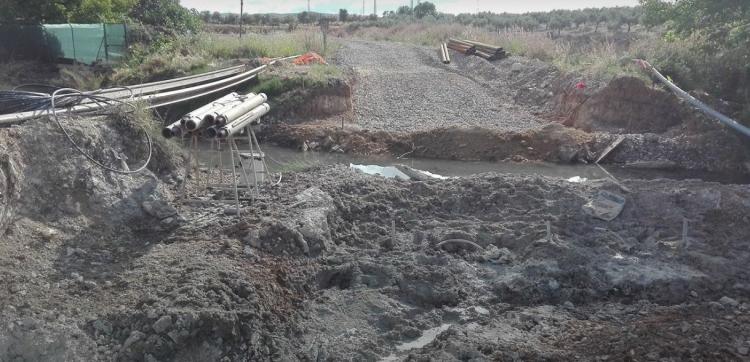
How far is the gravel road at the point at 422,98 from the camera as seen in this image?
18.9 metres

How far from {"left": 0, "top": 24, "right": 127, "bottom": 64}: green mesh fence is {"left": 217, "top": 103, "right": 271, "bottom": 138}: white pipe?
16572 mm

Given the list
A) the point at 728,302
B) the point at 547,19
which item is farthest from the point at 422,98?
the point at 547,19

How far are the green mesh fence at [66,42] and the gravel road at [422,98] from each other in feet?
27.2

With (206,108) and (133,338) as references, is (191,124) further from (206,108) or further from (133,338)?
(133,338)

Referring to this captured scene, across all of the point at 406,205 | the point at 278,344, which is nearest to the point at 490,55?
the point at 406,205

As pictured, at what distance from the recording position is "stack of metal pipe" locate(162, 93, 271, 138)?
25.3 ft

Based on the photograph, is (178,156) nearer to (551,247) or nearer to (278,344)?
(278,344)

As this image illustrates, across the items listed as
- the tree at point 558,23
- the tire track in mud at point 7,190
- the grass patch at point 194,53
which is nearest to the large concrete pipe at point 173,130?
the tire track in mud at point 7,190

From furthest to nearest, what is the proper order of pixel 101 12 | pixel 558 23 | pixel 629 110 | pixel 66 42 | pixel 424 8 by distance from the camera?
pixel 424 8, pixel 558 23, pixel 101 12, pixel 66 42, pixel 629 110

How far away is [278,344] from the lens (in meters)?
6.05

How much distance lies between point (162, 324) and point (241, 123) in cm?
327

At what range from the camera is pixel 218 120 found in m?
7.85

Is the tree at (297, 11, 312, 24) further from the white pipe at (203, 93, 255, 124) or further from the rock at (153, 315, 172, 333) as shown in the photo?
the rock at (153, 315, 172, 333)

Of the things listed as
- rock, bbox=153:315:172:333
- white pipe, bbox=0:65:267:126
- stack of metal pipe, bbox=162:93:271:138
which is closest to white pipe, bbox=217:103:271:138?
stack of metal pipe, bbox=162:93:271:138
